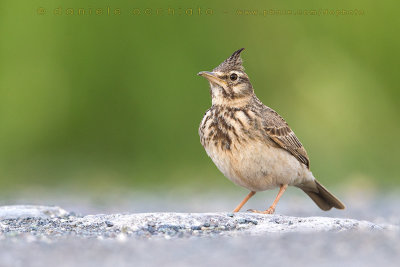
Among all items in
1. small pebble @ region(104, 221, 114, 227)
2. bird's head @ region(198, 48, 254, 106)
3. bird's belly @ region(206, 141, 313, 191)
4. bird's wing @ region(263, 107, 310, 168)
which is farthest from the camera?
bird's head @ region(198, 48, 254, 106)

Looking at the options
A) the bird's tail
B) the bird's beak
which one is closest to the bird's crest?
the bird's beak

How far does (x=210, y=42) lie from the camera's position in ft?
54.4

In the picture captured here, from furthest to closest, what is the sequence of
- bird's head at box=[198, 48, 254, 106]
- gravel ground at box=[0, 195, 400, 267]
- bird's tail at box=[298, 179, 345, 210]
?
1. bird's tail at box=[298, 179, 345, 210]
2. bird's head at box=[198, 48, 254, 106]
3. gravel ground at box=[0, 195, 400, 267]

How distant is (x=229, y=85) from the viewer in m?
9.12

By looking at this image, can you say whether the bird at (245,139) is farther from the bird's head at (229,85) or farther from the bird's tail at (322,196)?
the bird's tail at (322,196)

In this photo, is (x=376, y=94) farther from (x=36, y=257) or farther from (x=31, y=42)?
(x=36, y=257)

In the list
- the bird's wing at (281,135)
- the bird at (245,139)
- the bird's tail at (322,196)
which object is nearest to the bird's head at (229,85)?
the bird at (245,139)

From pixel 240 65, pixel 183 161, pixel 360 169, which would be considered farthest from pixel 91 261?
pixel 360 169

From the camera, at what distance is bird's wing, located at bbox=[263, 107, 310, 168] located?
888cm

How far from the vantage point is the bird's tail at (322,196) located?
996 centimetres

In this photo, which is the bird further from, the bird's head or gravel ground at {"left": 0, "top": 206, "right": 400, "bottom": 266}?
gravel ground at {"left": 0, "top": 206, "right": 400, "bottom": 266}

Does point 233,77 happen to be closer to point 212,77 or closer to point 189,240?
point 212,77

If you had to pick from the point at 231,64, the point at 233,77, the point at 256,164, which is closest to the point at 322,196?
the point at 256,164

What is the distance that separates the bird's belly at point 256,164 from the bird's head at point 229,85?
2.27 feet
